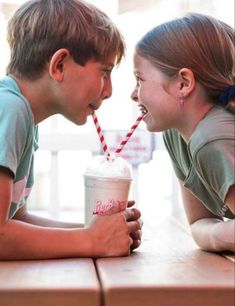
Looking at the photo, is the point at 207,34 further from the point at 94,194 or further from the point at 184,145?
the point at 94,194

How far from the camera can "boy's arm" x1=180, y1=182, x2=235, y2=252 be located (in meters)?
1.18

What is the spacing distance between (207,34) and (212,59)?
64 millimetres

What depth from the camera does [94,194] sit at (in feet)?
4.17

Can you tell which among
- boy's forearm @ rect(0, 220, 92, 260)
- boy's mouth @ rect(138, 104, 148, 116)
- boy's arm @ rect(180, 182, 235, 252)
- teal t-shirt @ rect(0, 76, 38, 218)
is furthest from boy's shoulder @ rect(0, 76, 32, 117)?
boy's arm @ rect(180, 182, 235, 252)

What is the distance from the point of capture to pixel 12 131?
44.5 inches

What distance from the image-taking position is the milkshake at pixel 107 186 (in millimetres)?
1255

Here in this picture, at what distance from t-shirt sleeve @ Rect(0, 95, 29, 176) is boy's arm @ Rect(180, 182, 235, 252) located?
437 millimetres

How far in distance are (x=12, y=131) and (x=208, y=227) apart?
1.64 feet

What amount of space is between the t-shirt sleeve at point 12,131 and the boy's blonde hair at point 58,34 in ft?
0.67

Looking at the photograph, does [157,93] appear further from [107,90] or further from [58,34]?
[58,34]

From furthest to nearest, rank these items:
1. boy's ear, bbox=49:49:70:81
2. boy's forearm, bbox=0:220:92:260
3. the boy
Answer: boy's ear, bbox=49:49:70:81, the boy, boy's forearm, bbox=0:220:92:260

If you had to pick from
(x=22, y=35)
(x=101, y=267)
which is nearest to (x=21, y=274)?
(x=101, y=267)

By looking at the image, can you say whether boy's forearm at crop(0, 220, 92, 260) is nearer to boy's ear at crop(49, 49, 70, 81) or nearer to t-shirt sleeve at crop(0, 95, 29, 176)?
t-shirt sleeve at crop(0, 95, 29, 176)

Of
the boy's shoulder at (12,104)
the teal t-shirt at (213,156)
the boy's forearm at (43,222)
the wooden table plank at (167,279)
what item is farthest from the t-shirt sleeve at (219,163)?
the boy's forearm at (43,222)
